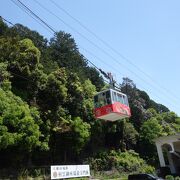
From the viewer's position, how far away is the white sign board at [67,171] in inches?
1057

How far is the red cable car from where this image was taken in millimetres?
27858

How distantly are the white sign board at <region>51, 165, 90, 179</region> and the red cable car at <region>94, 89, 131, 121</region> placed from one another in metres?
5.29

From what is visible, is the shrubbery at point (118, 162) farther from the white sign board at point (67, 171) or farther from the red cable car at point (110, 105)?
the red cable car at point (110, 105)

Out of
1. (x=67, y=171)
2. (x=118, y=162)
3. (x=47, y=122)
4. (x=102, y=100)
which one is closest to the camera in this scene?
(x=67, y=171)

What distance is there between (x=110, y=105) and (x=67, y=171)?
6.78 meters

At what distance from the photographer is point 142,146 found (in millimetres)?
57750

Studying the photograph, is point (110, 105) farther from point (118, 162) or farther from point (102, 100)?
point (118, 162)

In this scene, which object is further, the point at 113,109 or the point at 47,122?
the point at 47,122

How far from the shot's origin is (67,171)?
93.1ft

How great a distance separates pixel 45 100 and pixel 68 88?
4093mm

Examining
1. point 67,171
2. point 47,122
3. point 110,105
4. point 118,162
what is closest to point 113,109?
point 110,105

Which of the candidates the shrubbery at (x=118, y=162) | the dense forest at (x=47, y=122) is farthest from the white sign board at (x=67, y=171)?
the shrubbery at (x=118, y=162)

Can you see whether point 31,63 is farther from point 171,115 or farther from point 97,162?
point 171,115

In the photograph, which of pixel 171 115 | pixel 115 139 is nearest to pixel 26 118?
pixel 115 139
